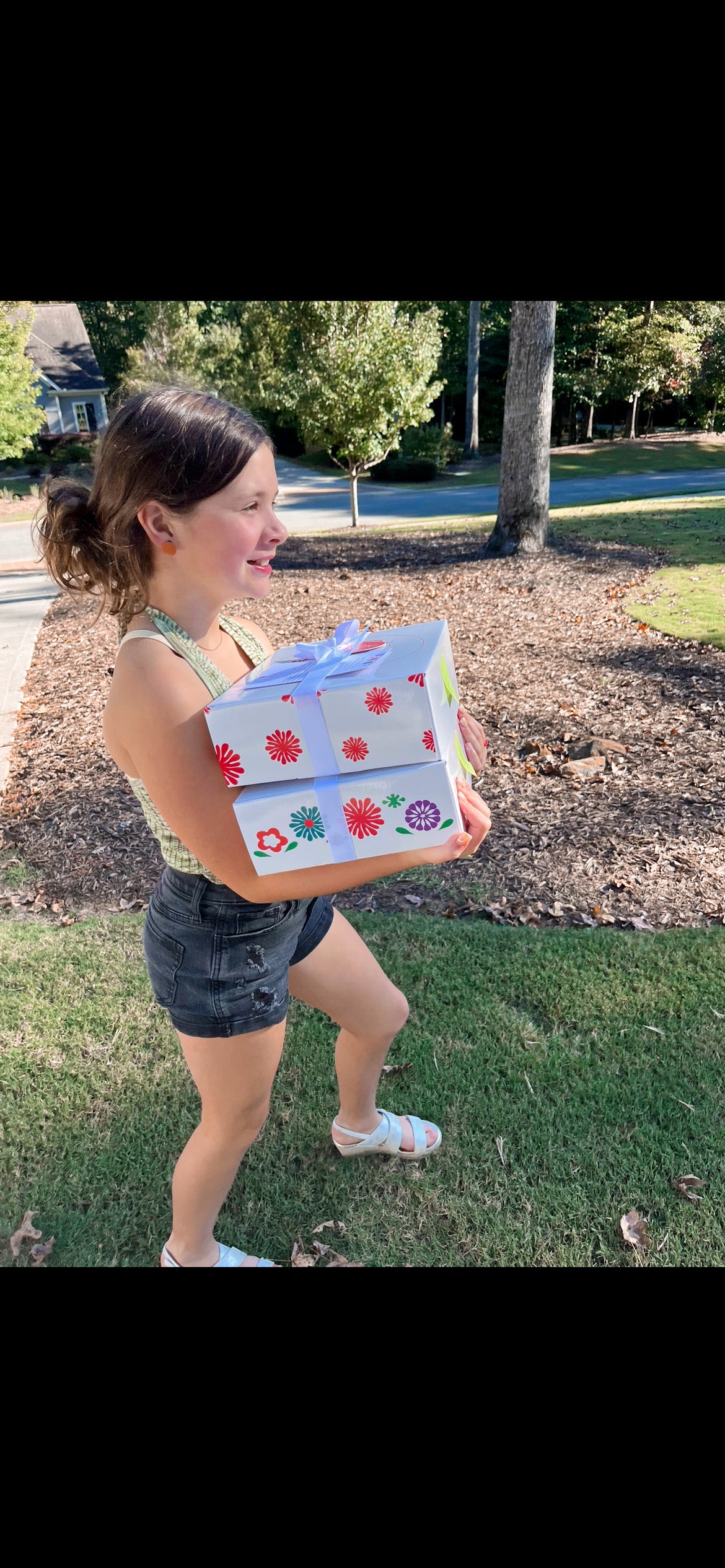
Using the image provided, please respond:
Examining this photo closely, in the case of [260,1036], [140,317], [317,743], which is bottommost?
[260,1036]

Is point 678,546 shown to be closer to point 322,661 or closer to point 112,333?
point 322,661

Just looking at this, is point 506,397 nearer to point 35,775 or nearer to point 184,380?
point 35,775

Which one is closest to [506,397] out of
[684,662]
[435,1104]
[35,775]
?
[684,662]

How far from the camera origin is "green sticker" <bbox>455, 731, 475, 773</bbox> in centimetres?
181

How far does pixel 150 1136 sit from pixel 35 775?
3455mm

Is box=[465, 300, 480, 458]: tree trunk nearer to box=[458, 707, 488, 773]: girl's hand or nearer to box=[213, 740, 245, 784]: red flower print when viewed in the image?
box=[458, 707, 488, 773]: girl's hand

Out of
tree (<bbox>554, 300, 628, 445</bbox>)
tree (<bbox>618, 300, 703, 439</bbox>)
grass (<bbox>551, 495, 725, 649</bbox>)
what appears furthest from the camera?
tree (<bbox>554, 300, 628, 445</bbox>)

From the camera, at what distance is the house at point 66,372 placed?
41.4 m

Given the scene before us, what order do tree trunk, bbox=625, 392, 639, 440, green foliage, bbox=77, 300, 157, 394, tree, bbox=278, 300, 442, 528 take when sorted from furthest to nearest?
green foliage, bbox=77, 300, 157, 394 → tree trunk, bbox=625, 392, 639, 440 → tree, bbox=278, 300, 442, 528

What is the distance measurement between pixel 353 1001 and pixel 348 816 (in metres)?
0.77

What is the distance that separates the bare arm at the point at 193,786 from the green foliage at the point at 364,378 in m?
14.4

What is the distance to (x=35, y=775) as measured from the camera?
228 inches

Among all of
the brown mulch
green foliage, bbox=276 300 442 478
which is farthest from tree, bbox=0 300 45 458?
the brown mulch

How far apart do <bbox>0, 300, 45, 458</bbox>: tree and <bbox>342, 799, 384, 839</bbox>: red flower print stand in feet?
60.3
